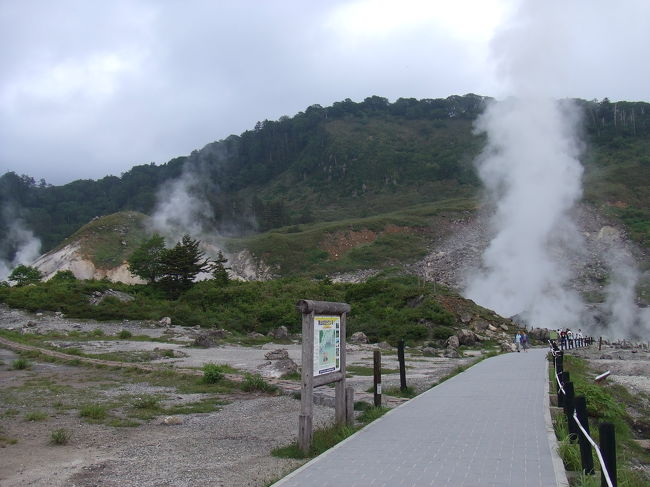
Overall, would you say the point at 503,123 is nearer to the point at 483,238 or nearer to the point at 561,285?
the point at 483,238

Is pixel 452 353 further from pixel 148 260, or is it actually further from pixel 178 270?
pixel 148 260

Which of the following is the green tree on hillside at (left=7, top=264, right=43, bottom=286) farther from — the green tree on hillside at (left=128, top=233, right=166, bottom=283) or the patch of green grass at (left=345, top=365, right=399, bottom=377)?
the patch of green grass at (left=345, top=365, right=399, bottom=377)

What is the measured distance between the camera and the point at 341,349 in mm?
8930

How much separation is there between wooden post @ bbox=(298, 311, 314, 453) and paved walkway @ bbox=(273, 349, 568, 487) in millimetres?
421

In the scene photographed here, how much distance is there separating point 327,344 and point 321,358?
35cm

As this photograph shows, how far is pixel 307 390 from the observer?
7.50 m

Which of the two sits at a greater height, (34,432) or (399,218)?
(399,218)

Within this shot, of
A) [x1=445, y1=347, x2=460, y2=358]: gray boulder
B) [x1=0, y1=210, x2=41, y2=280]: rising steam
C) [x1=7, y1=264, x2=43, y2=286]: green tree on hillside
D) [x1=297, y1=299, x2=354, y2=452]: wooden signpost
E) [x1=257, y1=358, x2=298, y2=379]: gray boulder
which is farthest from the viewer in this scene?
[x1=0, y1=210, x2=41, y2=280]: rising steam

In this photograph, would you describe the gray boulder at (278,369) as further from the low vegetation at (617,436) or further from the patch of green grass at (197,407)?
the low vegetation at (617,436)

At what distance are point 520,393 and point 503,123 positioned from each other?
4941cm

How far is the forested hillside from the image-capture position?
337 ft

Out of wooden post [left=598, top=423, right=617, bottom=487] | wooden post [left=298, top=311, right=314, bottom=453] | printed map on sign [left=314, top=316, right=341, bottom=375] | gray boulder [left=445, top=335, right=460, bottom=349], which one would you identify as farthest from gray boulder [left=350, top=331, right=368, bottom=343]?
wooden post [left=598, top=423, right=617, bottom=487]

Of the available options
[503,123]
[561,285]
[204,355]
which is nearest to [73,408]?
[204,355]

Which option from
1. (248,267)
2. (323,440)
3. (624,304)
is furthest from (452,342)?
(248,267)
